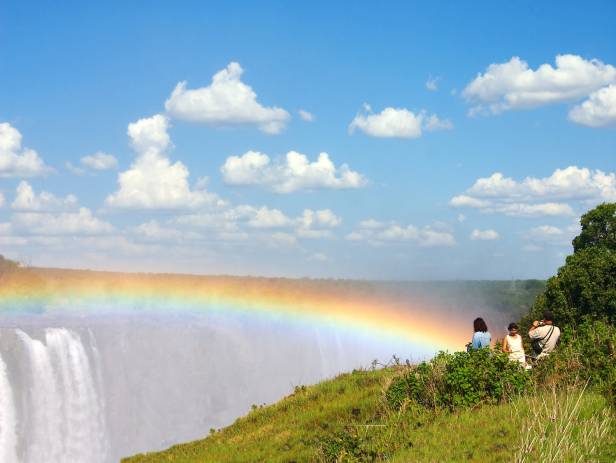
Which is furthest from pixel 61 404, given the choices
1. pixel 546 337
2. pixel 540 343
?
pixel 546 337

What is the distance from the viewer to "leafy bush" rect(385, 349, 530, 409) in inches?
602

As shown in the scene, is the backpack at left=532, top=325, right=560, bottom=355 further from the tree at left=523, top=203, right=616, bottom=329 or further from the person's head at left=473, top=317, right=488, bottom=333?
the tree at left=523, top=203, right=616, bottom=329

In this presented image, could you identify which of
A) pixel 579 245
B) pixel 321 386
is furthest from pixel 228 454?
pixel 579 245

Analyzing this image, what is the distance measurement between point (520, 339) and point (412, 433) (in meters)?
4.52

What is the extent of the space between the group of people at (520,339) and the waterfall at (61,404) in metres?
29.7

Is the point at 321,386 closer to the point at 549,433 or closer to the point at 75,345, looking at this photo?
the point at 549,433

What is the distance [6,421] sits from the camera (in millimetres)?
38469

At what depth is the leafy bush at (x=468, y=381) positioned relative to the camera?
15.3 metres

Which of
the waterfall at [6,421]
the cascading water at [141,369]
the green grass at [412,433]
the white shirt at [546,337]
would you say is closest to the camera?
the green grass at [412,433]

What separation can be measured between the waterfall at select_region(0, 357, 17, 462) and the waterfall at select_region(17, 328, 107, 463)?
84 cm

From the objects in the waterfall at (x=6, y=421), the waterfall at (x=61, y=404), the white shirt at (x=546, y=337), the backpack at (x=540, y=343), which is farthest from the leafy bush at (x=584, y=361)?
the waterfall at (x=61, y=404)

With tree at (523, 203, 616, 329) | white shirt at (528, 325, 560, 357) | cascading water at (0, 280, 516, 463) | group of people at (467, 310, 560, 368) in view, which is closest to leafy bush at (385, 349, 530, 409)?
group of people at (467, 310, 560, 368)

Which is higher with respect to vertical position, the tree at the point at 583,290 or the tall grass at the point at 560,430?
the tree at the point at 583,290

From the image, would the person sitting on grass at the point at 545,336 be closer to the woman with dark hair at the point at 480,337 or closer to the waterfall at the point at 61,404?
the woman with dark hair at the point at 480,337
